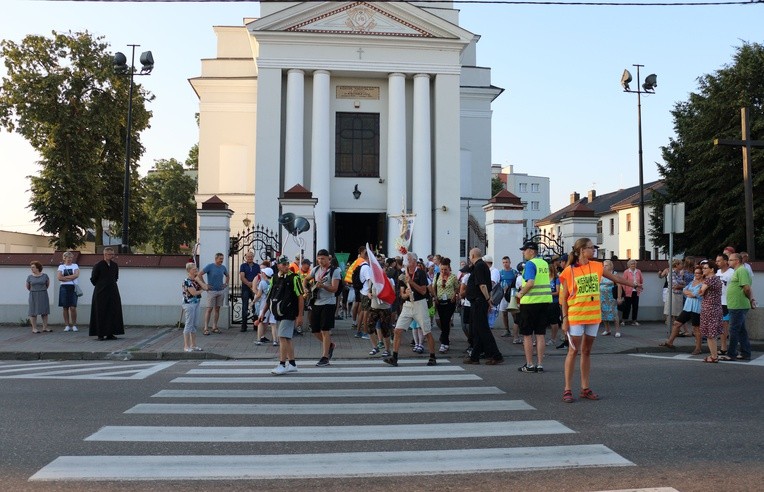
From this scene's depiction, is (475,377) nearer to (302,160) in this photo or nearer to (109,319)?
(109,319)

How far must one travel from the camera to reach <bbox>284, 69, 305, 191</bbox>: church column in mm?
32688

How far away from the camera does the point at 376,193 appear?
34.6m

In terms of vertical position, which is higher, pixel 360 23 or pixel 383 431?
pixel 360 23

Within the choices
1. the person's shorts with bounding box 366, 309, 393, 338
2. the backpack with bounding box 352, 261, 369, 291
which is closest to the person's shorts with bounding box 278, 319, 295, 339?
the person's shorts with bounding box 366, 309, 393, 338

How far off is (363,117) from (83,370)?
78.9 feet

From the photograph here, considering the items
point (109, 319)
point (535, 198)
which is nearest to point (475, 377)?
point (109, 319)

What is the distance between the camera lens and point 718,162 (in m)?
36.8

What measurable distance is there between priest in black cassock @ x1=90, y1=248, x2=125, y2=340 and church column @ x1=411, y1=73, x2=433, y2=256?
57.0 feet

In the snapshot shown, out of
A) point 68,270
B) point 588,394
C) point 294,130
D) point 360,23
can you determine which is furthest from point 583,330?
point 360,23

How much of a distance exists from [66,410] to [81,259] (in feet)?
38.2

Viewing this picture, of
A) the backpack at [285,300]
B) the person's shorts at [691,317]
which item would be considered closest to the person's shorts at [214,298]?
the backpack at [285,300]

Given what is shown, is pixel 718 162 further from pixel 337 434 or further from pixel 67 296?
pixel 337 434

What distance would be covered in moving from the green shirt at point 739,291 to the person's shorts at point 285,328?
7752 millimetres

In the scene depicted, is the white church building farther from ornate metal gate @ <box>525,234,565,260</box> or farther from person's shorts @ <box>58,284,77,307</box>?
person's shorts @ <box>58,284,77,307</box>
